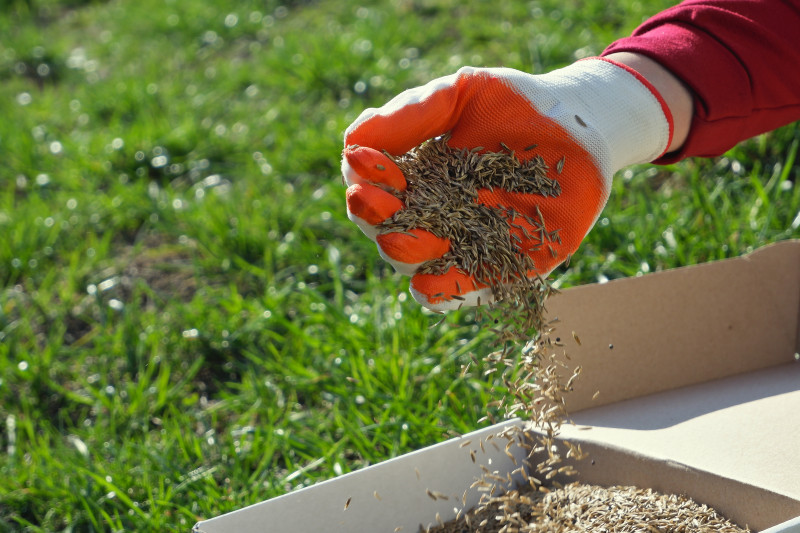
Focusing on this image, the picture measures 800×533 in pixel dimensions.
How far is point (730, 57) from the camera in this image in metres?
1.69

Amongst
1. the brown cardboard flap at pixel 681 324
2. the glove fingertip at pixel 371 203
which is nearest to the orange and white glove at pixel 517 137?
the glove fingertip at pixel 371 203

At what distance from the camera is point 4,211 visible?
3283mm

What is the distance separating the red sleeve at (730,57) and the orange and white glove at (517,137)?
0.09m

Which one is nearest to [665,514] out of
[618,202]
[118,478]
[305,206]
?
[118,478]

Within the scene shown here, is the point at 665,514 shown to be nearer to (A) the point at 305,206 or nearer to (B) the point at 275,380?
(B) the point at 275,380

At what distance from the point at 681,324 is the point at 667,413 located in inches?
8.1

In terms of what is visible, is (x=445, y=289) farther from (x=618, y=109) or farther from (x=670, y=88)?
(x=670, y=88)

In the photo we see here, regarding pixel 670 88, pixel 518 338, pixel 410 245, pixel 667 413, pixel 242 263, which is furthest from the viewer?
pixel 242 263

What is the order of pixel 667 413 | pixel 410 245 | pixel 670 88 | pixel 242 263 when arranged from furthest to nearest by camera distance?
pixel 242 263 < pixel 670 88 < pixel 667 413 < pixel 410 245

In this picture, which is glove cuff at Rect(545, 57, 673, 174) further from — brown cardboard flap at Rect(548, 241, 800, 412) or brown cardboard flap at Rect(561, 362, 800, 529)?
brown cardboard flap at Rect(561, 362, 800, 529)

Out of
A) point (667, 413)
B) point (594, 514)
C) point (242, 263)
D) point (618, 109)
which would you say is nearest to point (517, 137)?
point (618, 109)

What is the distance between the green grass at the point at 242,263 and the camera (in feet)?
6.31

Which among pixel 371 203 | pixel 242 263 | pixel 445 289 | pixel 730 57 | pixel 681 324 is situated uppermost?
pixel 730 57

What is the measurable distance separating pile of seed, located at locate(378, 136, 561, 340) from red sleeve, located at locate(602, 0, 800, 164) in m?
0.40
